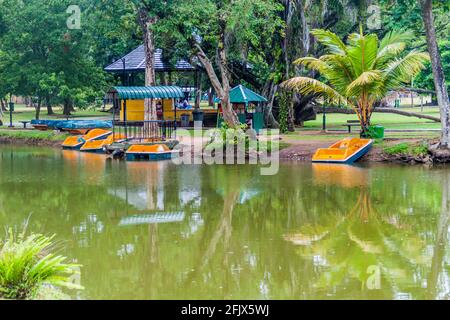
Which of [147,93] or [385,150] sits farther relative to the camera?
[147,93]

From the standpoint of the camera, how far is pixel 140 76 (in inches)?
1971

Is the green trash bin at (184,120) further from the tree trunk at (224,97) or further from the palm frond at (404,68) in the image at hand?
the palm frond at (404,68)

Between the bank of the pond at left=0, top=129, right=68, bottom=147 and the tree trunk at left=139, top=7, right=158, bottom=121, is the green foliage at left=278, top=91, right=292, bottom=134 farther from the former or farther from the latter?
the bank of the pond at left=0, top=129, right=68, bottom=147

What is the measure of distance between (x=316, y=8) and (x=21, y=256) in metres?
26.1

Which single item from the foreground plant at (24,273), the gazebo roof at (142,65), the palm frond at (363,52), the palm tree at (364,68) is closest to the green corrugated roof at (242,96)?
the palm tree at (364,68)

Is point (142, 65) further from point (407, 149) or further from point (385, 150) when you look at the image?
point (407, 149)

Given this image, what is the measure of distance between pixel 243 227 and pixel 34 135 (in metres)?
21.8

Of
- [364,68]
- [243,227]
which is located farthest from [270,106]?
[243,227]

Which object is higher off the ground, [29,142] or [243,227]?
[29,142]

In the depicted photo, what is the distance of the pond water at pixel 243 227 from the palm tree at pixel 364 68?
3110mm

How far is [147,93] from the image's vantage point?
90.2ft

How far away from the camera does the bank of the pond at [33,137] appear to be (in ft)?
109

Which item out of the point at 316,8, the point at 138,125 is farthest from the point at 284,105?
the point at 138,125
